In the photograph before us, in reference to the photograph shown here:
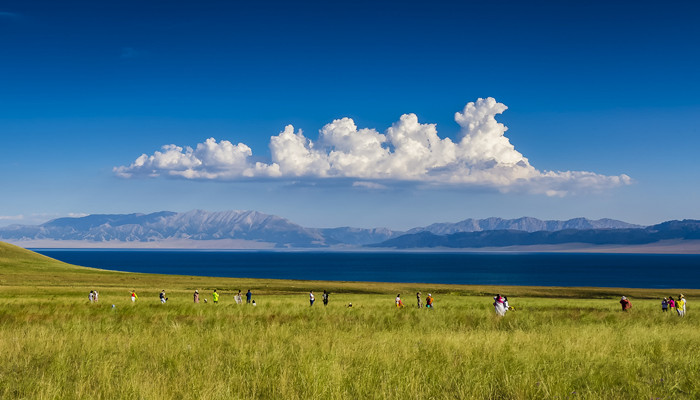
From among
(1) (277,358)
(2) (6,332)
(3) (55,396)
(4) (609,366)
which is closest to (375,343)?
(1) (277,358)

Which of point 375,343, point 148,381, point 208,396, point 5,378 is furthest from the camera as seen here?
point 375,343

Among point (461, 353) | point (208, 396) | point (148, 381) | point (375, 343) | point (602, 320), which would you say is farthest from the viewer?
point (602, 320)

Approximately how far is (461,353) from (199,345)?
20.4 feet

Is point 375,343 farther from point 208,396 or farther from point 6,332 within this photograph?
point 6,332

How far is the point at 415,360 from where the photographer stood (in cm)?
1038

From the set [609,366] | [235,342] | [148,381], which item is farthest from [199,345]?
[609,366]

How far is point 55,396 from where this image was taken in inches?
297

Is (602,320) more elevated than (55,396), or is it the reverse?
(55,396)

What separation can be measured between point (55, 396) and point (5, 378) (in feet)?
7.35

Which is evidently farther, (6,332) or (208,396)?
(6,332)

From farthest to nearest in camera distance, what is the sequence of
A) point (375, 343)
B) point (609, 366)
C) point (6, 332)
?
point (6, 332) → point (375, 343) → point (609, 366)

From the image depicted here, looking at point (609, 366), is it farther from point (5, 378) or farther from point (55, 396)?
point (5, 378)

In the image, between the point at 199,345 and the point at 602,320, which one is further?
the point at 602,320

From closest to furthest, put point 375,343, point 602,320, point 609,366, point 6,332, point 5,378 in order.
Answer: point 5,378
point 609,366
point 375,343
point 6,332
point 602,320
